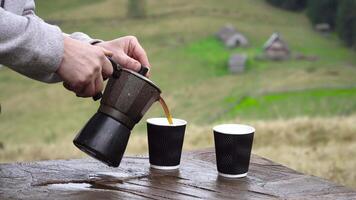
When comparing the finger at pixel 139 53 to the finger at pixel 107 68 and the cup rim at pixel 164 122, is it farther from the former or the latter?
the finger at pixel 107 68

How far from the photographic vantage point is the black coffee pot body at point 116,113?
1613mm

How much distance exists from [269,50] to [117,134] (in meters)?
12.3

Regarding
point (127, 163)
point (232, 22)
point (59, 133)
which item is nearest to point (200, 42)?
point (232, 22)

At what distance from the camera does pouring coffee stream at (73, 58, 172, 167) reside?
1.61 metres

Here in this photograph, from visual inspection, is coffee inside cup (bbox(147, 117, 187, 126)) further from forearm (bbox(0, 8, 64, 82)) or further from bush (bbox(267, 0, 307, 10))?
bush (bbox(267, 0, 307, 10))

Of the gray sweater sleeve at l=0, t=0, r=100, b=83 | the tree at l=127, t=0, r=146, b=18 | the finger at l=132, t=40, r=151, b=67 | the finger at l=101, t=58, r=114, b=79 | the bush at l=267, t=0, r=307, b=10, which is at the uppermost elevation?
the gray sweater sleeve at l=0, t=0, r=100, b=83

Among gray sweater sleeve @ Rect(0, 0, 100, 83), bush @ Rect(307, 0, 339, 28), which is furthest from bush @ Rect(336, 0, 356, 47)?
gray sweater sleeve @ Rect(0, 0, 100, 83)

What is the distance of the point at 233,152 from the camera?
181cm

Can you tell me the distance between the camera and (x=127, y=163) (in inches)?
76.2

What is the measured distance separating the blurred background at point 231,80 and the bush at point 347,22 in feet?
0.08

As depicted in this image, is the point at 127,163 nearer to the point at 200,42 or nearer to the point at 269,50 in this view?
the point at 269,50

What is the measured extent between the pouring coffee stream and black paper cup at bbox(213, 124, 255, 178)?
10.3 inches

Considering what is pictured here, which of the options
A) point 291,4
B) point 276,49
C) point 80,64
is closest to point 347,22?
point 276,49

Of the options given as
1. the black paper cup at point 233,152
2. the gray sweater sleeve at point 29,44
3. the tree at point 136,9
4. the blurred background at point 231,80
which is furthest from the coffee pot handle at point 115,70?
the tree at point 136,9
